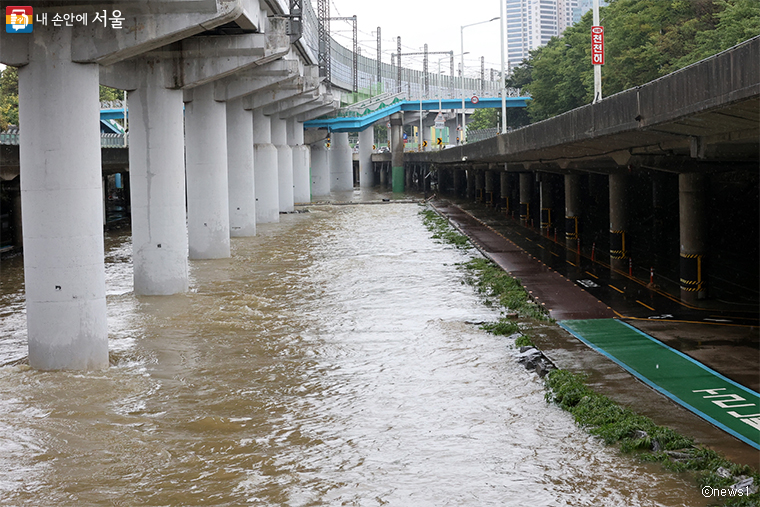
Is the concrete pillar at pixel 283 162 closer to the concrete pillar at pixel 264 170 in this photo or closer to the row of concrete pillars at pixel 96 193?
the concrete pillar at pixel 264 170

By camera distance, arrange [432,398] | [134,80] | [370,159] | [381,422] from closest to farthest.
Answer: [381,422] → [432,398] → [134,80] → [370,159]

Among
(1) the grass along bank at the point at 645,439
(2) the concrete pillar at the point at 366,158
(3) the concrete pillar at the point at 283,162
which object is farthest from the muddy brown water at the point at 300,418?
(2) the concrete pillar at the point at 366,158

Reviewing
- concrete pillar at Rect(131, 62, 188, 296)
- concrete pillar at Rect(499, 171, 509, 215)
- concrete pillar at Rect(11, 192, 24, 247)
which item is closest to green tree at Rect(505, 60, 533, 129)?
concrete pillar at Rect(499, 171, 509, 215)

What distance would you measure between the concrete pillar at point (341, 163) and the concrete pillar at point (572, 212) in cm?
7381

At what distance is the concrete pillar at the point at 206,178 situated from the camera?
121 ft

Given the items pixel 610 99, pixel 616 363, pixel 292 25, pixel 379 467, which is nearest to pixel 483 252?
pixel 292 25

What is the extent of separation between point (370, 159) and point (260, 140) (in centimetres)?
7189

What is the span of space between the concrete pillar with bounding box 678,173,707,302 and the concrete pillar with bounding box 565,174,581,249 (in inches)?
604

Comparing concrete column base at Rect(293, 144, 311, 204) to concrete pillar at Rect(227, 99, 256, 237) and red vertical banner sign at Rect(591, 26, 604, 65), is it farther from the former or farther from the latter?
red vertical banner sign at Rect(591, 26, 604, 65)

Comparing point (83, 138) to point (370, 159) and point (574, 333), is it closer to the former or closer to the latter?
point (574, 333)

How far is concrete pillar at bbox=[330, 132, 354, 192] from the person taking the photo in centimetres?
12081

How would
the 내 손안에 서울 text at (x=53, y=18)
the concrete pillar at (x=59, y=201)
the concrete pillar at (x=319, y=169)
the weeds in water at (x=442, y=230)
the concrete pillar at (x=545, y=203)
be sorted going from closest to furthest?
1. the 내 손안에 서울 text at (x=53, y=18)
2. the concrete pillar at (x=59, y=201)
3. the weeds in water at (x=442, y=230)
4. the concrete pillar at (x=545, y=203)
5. the concrete pillar at (x=319, y=169)

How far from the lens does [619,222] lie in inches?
1522

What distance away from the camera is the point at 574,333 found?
75.3 feet
